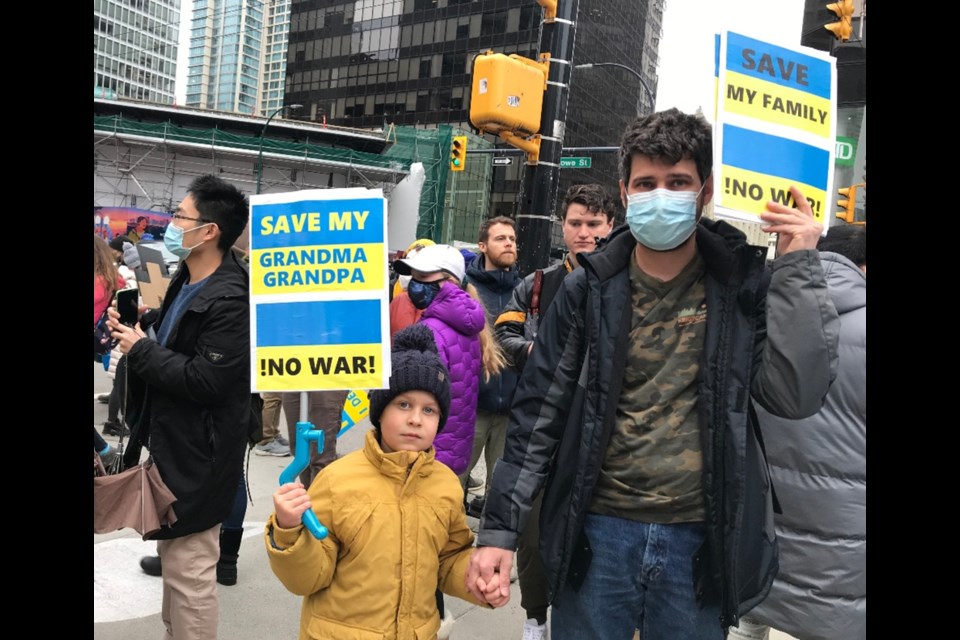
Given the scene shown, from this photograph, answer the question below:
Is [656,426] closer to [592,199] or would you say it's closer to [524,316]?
[524,316]

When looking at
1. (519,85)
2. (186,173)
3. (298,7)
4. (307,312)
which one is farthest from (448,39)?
(307,312)

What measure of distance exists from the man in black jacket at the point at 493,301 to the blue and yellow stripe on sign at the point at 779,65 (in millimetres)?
2644

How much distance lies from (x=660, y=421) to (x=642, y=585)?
47cm

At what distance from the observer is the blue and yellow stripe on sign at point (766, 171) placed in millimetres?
1924

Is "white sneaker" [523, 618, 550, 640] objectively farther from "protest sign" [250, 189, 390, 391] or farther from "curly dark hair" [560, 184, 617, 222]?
"curly dark hair" [560, 184, 617, 222]

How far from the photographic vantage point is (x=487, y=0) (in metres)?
62.4

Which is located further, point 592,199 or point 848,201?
point 848,201

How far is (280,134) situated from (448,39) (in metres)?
23.4

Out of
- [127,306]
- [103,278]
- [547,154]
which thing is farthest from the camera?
[547,154]

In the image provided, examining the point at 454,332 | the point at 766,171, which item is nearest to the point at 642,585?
the point at 766,171

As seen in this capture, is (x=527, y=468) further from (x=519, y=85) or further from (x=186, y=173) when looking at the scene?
(x=186, y=173)

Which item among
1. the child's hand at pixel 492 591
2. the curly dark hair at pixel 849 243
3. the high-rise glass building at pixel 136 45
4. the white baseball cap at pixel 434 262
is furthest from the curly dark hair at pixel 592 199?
the high-rise glass building at pixel 136 45

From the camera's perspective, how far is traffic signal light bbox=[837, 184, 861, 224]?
9703mm

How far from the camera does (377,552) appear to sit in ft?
7.59
